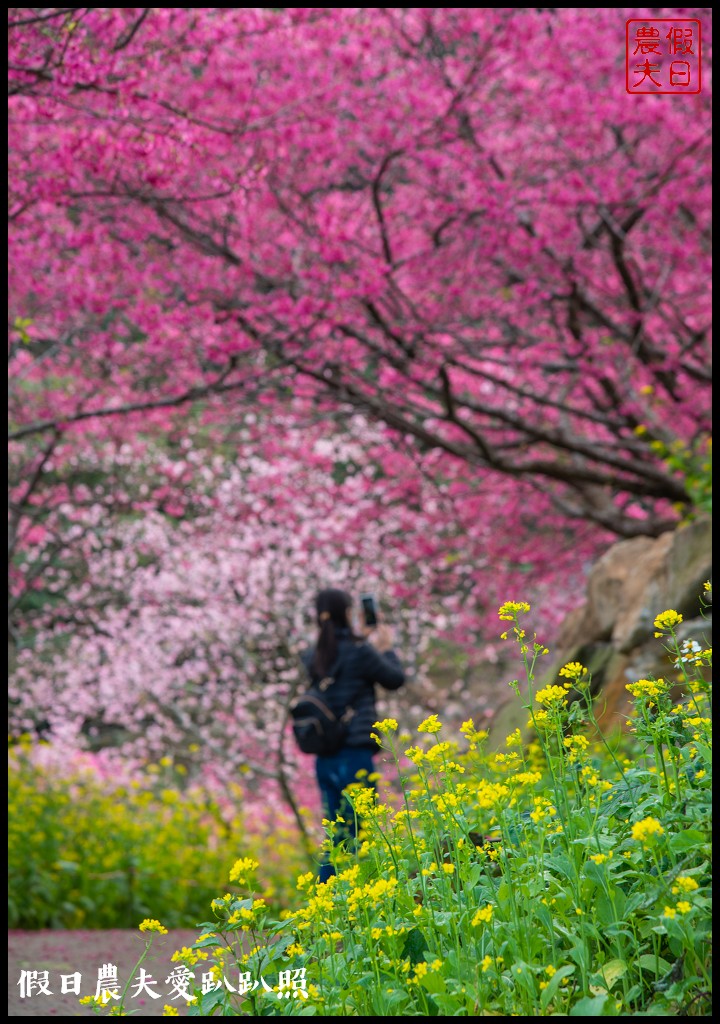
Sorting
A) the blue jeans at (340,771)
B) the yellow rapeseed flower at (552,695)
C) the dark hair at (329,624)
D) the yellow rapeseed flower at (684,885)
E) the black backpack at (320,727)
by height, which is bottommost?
the yellow rapeseed flower at (684,885)

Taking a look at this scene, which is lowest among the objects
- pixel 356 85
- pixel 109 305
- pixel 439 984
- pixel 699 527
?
pixel 439 984

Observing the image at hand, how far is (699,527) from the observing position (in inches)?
231

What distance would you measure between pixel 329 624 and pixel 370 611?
0.96ft

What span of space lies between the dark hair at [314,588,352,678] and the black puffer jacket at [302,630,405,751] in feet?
0.15

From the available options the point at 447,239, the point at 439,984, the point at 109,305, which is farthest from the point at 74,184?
the point at 439,984

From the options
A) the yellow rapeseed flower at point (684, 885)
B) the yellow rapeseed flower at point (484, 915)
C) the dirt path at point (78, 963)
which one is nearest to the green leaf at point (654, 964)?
the yellow rapeseed flower at point (684, 885)

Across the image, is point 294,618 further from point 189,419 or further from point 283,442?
point 189,419

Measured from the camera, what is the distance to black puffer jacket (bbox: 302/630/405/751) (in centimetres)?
537

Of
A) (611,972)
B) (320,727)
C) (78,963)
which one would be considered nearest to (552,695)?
(611,972)

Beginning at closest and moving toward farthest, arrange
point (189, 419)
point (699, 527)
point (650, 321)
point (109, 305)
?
point (699, 527)
point (109, 305)
point (650, 321)
point (189, 419)

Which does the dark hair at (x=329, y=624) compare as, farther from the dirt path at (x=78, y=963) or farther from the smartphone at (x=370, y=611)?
the dirt path at (x=78, y=963)

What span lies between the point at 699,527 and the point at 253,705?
257 inches

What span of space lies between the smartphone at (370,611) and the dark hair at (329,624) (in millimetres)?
126

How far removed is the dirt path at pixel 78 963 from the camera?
4.25m
